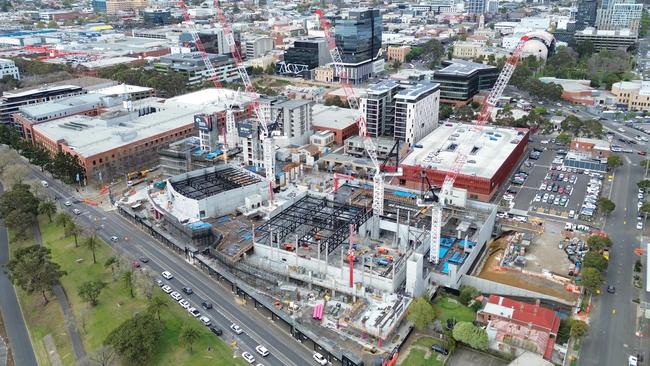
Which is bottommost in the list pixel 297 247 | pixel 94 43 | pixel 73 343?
pixel 73 343

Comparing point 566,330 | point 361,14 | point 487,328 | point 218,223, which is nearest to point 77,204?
point 218,223

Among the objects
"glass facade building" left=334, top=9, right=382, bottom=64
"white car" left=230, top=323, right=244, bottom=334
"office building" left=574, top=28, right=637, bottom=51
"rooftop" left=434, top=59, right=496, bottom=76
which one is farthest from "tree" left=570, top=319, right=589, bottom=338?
"office building" left=574, top=28, right=637, bottom=51

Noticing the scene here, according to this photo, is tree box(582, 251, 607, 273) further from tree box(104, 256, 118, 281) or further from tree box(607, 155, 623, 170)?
tree box(104, 256, 118, 281)

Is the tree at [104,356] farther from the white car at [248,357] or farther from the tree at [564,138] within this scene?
the tree at [564,138]

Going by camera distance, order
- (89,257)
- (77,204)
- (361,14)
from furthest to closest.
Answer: (361,14)
(77,204)
(89,257)

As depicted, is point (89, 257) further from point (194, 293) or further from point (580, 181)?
point (580, 181)

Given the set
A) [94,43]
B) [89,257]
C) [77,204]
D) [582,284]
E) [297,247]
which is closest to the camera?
[582,284]
